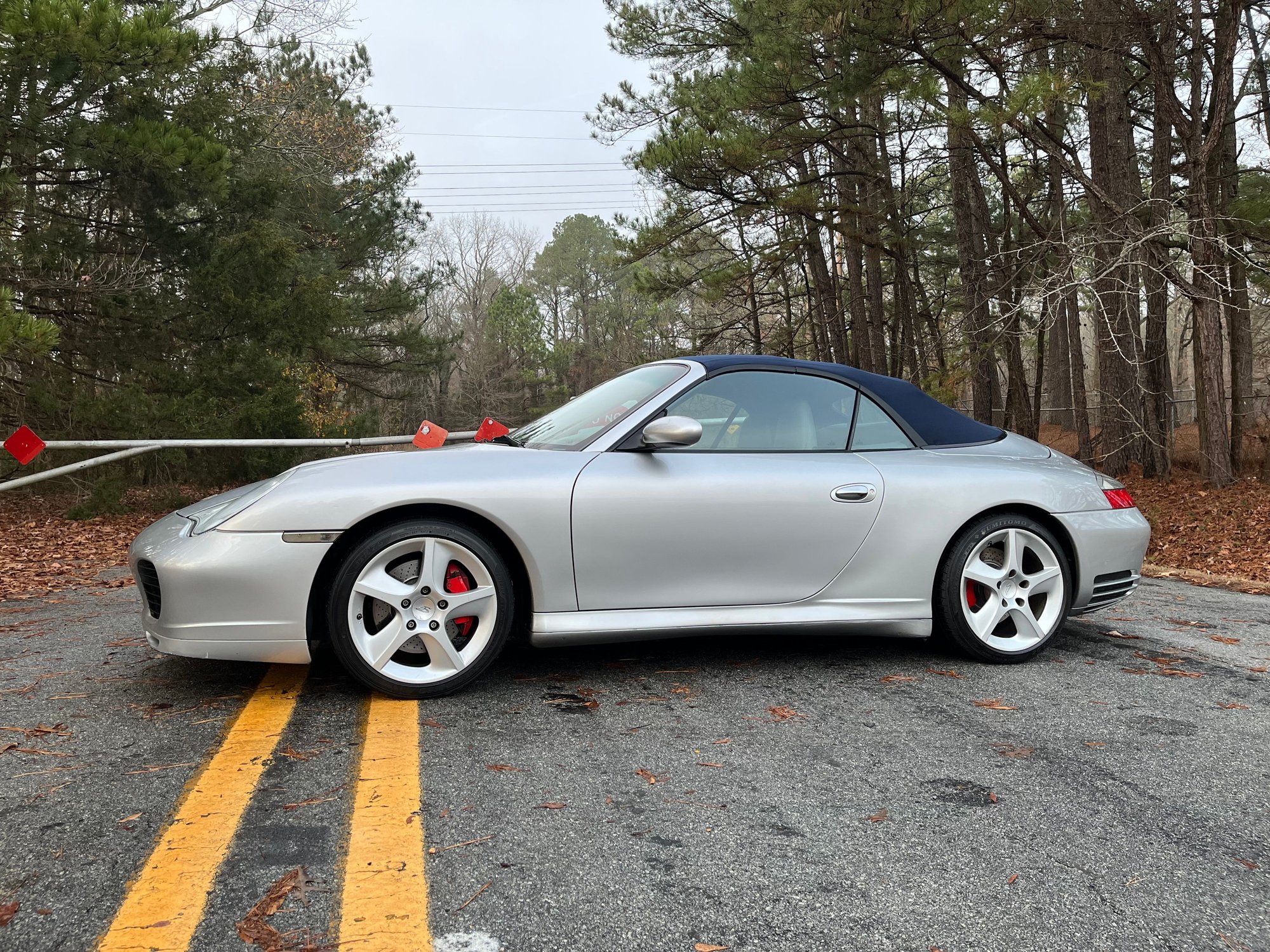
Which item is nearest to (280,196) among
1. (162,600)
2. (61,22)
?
(61,22)

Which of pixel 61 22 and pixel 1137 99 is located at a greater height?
pixel 1137 99

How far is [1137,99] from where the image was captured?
1720 cm

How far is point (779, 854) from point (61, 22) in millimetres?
10423

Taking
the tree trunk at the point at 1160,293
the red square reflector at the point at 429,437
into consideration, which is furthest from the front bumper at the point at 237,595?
the tree trunk at the point at 1160,293

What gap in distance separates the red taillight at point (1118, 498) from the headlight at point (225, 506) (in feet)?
12.1

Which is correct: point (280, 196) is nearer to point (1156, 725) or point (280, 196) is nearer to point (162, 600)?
point (162, 600)

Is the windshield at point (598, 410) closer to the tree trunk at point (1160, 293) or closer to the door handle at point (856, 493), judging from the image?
the door handle at point (856, 493)

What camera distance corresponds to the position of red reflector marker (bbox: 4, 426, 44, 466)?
24.0 ft

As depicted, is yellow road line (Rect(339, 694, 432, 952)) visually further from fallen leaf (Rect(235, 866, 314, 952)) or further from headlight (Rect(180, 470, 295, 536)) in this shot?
headlight (Rect(180, 470, 295, 536))

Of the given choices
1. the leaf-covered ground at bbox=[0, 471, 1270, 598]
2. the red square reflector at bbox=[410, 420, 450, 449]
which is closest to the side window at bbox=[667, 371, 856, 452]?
the red square reflector at bbox=[410, 420, 450, 449]

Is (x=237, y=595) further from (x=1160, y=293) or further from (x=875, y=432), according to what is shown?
(x=1160, y=293)

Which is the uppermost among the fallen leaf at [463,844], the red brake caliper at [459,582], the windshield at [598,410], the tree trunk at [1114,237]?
the tree trunk at [1114,237]

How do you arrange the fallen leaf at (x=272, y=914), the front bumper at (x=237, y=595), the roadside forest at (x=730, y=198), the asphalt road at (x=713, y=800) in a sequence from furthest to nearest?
the roadside forest at (x=730, y=198) → the front bumper at (x=237, y=595) → the asphalt road at (x=713, y=800) → the fallen leaf at (x=272, y=914)

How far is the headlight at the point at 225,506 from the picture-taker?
3445 millimetres
